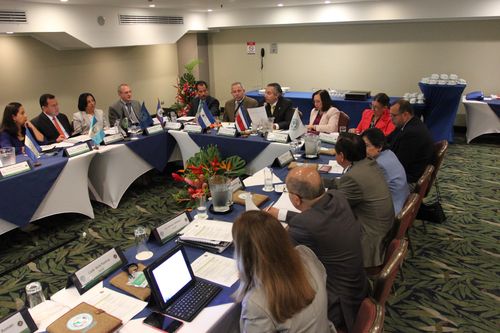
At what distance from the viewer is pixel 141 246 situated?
2043 mm

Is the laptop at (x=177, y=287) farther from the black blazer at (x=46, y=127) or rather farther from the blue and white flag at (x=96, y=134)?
the black blazer at (x=46, y=127)

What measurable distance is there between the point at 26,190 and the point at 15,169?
0.65 ft

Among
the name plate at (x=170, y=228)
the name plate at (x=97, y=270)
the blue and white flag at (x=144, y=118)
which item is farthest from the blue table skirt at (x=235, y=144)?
the name plate at (x=97, y=270)

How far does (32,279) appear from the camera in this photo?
10.0ft

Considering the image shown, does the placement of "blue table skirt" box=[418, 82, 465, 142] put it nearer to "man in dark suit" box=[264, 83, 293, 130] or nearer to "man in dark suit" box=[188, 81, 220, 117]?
"man in dark suit" box=[264, 83, 293, 130]

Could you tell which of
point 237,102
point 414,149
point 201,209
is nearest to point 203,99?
point 237,102

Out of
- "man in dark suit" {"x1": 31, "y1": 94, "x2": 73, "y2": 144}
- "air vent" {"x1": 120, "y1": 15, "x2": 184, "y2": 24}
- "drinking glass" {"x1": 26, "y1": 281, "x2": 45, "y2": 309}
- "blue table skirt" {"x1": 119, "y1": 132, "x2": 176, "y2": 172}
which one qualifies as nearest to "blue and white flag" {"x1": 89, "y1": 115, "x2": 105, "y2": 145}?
"blue table skirt" {"x1": 119, "y1": 132, "x2": 176, "y2": 172}

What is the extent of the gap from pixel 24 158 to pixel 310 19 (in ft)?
18.2

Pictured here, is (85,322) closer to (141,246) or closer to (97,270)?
(97,270)

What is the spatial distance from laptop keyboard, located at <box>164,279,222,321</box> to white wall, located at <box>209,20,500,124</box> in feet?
22.0

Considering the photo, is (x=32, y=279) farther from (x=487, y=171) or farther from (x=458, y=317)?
(x=487, y=171)

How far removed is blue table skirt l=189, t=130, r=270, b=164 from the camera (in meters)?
4.23

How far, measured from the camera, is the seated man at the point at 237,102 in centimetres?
509

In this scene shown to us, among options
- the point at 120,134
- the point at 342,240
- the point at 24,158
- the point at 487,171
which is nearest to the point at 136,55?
the point at 120,134
